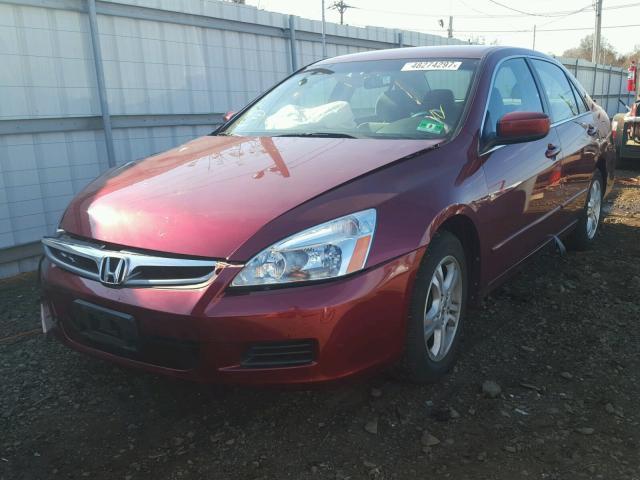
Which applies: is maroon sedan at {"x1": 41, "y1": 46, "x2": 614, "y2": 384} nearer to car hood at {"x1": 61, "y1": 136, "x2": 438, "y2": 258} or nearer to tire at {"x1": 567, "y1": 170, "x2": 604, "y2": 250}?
car hood at {"x1": 61, "y1": 136, "x2": 438, "y2": 258}

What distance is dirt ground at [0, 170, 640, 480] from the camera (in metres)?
2.22

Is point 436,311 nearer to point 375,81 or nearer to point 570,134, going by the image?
point 375,81

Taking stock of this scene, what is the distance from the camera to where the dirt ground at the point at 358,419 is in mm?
2223

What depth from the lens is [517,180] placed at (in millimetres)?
3307

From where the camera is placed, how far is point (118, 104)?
19.1 feet

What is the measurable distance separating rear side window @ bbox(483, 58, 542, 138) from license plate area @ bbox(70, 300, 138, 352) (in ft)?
6.84

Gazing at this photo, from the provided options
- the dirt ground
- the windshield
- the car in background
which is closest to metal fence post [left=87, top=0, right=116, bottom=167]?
→ the windshield

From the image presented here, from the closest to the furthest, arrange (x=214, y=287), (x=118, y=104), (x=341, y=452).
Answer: (x=214, y=287)
(x=341, y=452)
(x=118, y=104)

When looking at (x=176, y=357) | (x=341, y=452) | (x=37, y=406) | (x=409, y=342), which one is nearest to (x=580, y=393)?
(x=409, y=342)

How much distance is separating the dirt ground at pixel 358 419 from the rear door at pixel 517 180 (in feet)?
1.81

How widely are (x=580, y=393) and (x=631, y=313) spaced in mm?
1273

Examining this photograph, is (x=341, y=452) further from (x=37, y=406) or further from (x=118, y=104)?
(x=118, y=104)

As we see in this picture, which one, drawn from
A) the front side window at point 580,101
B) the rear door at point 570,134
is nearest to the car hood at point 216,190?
the rear door at point 570,134

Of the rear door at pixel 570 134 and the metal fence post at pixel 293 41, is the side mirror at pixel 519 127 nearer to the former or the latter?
the rear door at pixel 570 134
